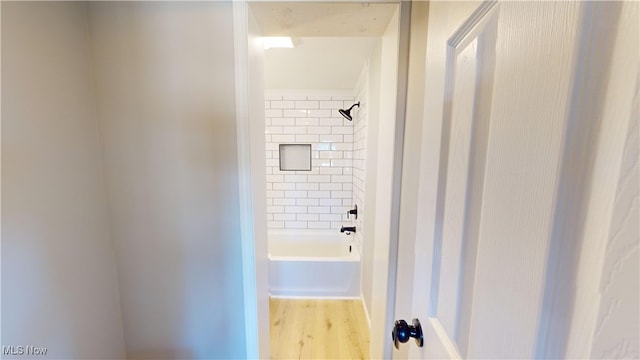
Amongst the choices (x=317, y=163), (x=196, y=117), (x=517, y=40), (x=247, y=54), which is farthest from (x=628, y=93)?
(x=317, y=163)

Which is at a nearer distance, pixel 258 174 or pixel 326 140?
pixel 258 174

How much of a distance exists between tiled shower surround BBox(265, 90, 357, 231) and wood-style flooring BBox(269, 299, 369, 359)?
1035 mm

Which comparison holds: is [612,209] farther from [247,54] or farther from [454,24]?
[247,54]

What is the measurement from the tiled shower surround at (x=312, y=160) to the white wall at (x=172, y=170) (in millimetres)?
Answer: 2006

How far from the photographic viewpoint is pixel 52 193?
85cm

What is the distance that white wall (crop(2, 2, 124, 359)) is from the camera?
0.74m

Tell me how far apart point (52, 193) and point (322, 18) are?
125 centimetres

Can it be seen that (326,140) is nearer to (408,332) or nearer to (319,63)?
(319,63)

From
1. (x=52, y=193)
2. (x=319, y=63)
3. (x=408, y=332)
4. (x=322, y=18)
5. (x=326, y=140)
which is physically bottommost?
(x=408, y=332)

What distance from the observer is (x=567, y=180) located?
0.25 metres

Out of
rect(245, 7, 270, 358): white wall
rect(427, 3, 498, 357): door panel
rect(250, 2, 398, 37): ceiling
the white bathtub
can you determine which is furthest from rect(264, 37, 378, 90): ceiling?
the white bathtub

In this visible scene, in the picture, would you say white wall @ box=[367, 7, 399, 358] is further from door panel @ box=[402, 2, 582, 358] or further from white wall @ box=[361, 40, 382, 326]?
door panel @ box=[402, 2, 582, 358]

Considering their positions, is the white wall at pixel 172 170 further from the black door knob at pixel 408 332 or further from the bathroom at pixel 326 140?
the black door knob at pixel 408 332

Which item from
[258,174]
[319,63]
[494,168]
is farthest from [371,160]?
[494,168]
